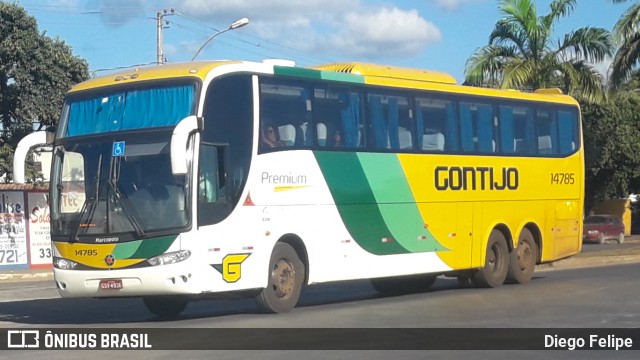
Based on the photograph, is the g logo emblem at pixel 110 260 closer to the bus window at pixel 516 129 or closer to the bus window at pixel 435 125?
the bus window at pixel 435 125

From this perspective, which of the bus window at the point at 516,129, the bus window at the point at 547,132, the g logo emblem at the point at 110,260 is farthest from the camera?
the bus window at the point at 547,132

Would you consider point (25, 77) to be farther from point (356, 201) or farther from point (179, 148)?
point (179, 148)

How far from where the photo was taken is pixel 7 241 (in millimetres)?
32781

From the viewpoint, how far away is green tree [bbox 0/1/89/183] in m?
37.0

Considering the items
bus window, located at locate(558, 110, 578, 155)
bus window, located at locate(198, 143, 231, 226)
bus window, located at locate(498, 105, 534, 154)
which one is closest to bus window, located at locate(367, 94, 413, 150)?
bus window, located at locate(498, 105, 534, 154)

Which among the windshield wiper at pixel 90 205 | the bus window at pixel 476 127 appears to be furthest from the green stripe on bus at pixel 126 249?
the bus window at pixel 476 127

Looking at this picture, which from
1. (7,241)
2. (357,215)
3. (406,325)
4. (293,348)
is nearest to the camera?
(293,348)

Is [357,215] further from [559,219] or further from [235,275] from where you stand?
[559,219]

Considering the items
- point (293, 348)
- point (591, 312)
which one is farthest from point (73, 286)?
point (591, 312)

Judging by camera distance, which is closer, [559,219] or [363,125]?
[363,125]

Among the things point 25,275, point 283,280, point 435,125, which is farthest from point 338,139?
point 25,275

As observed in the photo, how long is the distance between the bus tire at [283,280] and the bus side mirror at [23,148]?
13.0 ft

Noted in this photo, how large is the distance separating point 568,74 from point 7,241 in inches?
→ 768

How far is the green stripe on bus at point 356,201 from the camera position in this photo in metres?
17.0
